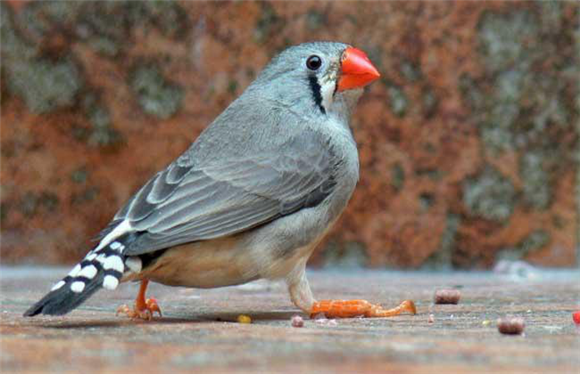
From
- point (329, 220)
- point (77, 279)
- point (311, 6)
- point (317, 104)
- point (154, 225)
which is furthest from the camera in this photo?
point (311, 6)

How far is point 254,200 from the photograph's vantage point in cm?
422

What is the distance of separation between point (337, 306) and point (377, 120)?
2488 millimetres

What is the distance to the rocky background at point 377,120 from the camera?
6547 mm

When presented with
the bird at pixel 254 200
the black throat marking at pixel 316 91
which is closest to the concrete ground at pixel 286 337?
the bird at pixel 254 200

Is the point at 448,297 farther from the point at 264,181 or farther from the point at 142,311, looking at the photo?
the point at 142,311

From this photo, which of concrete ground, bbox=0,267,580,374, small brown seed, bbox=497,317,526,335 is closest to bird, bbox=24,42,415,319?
concrete ground, bbox=0,267,580,374

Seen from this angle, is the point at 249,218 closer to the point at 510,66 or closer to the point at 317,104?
the point at 317,104

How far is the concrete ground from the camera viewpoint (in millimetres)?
2535

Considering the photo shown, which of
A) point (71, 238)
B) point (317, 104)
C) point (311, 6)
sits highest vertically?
point (311, 6)

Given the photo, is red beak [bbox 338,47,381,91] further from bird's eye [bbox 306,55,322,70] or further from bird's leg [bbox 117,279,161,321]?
bird's leg [bbox 117,279,161,321]

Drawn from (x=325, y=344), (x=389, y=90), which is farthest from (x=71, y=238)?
(x=325, y=344)

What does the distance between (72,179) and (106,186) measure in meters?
0.22

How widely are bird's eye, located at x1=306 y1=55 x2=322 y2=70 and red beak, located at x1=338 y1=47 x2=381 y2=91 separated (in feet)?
0.35

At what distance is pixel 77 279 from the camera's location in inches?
141
